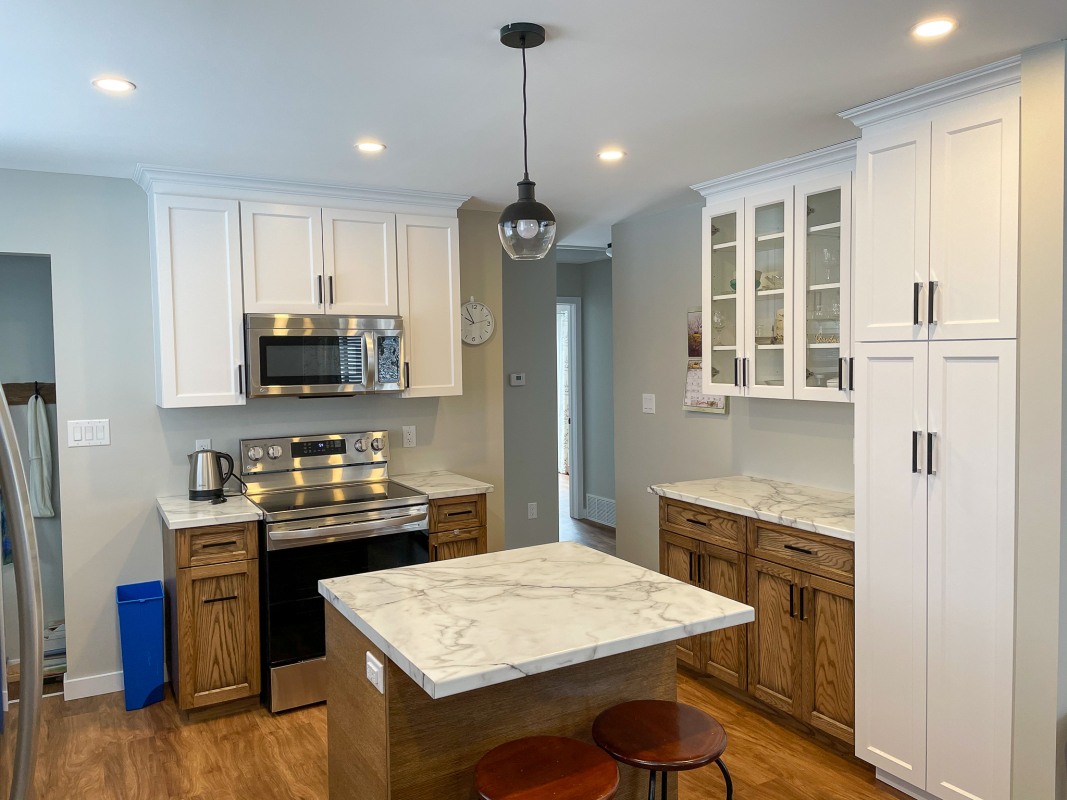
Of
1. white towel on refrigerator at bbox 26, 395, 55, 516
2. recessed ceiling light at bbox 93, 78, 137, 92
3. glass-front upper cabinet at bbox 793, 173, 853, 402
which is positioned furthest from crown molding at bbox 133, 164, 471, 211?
glass-front upper cabinet at bbox 793, 173, 853, 402

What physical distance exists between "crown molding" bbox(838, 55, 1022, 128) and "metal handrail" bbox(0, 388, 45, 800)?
2626mm

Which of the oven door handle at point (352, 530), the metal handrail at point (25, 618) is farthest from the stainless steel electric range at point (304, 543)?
the metal handrail at point (25, 618)

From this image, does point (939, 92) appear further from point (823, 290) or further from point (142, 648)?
point (142, 648)

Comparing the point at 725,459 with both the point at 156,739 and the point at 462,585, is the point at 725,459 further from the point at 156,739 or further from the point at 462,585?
the point at 156,739

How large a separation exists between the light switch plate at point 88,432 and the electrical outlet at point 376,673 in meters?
2.31

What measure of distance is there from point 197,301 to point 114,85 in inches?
48.5

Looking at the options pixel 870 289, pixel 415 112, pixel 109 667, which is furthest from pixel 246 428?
pixel 870 289

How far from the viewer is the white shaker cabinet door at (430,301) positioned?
394 cm

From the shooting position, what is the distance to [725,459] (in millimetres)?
4168

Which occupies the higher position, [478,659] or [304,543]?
[478,659]

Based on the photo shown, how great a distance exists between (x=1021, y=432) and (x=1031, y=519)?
0.84ft

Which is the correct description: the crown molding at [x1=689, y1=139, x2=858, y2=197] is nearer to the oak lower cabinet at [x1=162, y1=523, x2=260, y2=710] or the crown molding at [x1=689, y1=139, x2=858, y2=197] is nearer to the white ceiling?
the white ceiling

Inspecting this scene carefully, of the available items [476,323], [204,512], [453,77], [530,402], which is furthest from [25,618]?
[530,402]

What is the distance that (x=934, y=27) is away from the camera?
2.03m
